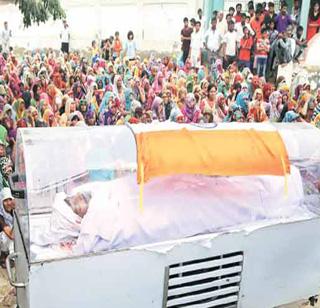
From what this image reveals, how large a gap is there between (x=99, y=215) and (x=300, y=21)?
2.20 m

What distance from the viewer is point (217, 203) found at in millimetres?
2059

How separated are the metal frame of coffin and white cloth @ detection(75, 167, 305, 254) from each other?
63mm

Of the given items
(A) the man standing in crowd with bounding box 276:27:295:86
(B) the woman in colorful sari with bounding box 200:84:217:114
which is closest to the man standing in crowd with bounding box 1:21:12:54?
(B) the woman in colorful sari with bounding box 200:84:217:114

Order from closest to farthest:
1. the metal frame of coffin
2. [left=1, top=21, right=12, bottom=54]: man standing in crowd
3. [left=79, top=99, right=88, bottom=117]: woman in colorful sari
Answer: the metal frame of coffin → [left=1, top=21, right=12, bottom=54]: man standing in crowd → [left=79, top=99, right=88, bottom=117]: woman in colorful sari

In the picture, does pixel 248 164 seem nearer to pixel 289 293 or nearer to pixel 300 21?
pixel 289 293

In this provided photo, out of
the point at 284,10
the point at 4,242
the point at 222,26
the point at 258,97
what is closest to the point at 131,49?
the point at 222,26

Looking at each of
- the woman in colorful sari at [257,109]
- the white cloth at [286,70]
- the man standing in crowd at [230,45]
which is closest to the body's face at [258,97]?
the woman in colorful sari at [257,109]

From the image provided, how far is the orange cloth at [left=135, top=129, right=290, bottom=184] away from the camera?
6.14 ft

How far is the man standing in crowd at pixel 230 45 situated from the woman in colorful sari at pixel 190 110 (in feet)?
1.15

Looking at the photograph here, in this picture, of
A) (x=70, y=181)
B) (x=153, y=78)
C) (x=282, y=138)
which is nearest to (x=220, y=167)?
(x=282, y=138)

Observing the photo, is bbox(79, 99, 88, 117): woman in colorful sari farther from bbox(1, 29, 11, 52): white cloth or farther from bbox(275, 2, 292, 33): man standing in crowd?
bbox(275, 2, 292, 33): man standing in crowd

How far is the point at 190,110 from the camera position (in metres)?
3.19

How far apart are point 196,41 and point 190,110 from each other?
1.62 ft

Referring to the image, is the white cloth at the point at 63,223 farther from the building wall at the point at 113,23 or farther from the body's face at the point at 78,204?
the building wall at the point at 113,23
